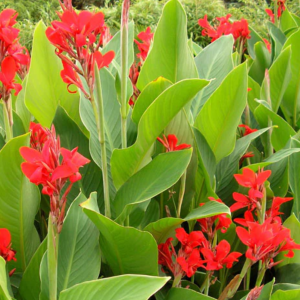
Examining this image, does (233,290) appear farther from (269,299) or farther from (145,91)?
(145,91)

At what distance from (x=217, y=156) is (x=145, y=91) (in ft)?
0.90

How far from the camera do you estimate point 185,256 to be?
928 millimetres

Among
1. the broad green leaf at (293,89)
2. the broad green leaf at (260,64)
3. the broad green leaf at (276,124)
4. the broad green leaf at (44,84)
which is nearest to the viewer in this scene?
the broad green leaf at (44,84)

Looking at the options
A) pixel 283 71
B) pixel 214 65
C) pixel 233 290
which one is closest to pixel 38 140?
pixel 233 290

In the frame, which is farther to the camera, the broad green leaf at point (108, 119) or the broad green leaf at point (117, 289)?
the broad green leaf at point (108, 119)

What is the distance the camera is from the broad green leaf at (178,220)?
870 mm

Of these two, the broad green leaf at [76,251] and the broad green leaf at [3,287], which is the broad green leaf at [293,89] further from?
the broad green leaf at [3,287]

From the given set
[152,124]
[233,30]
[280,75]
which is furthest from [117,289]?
[233,30]

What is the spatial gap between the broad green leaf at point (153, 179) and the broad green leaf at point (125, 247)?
6cm

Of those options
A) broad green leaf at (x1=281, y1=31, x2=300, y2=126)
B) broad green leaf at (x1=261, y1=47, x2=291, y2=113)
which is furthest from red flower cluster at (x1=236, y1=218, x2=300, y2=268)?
broad green leaf at (x1=281, y1=31, x2=300, y2=126)

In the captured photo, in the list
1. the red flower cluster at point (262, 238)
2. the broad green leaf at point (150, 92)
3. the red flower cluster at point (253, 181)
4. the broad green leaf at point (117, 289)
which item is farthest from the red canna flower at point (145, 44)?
the broad green leaf at point (117, 289)

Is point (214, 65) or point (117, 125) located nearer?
point (117, 125)

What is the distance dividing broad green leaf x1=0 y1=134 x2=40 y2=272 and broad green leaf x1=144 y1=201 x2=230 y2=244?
0.91 ft

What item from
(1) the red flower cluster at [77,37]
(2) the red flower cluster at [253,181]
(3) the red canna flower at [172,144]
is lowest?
(2) the red flower cluster at [253,181]
